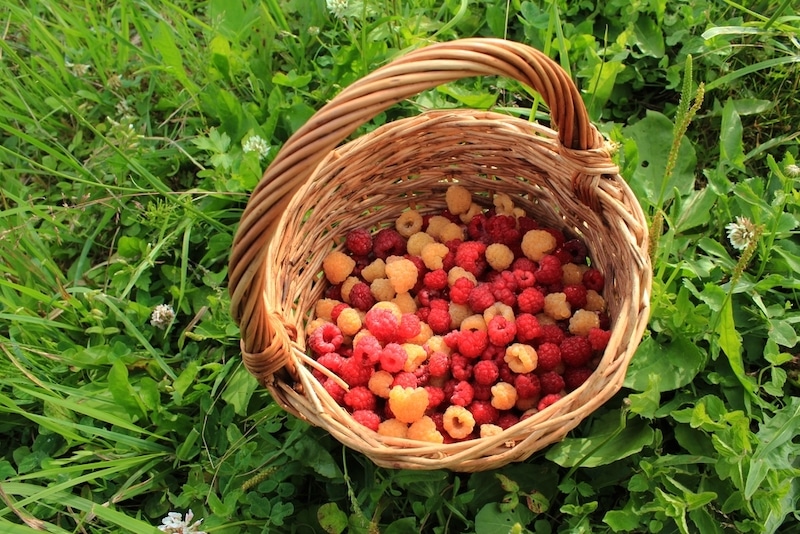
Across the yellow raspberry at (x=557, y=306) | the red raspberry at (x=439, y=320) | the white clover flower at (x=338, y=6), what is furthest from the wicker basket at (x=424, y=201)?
the white clover flower at (x=338, y=6)

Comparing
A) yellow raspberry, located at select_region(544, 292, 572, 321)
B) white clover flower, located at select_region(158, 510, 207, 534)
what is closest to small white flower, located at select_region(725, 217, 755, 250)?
yellow raspberry, located at select_region(544, 292, 572, 321)

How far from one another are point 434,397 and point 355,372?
0.18 meters

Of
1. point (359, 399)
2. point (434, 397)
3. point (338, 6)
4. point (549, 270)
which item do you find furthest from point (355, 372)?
point (338, 6)

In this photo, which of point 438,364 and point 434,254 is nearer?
point 438,364

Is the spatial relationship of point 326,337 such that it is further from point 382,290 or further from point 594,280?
point 594,280

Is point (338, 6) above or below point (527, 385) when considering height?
above

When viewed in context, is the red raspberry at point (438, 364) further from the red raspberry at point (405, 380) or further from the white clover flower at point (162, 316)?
the white clover flower at point (162, 316)

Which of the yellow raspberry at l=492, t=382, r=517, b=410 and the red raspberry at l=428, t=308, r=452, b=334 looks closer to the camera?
the yellow raspberry at l=492, t=382, r=517, b=410

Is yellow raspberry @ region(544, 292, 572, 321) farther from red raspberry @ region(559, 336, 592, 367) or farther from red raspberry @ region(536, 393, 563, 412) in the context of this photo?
red raspberry @ region(536, 393, 563, 412)

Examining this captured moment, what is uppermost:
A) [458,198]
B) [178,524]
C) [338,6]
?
[338,6]

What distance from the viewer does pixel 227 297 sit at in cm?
171

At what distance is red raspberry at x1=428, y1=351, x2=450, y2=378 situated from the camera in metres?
1.49

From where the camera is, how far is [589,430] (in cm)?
A: 140

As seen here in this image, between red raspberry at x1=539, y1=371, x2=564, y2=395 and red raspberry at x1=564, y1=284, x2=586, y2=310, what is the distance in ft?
0.62
